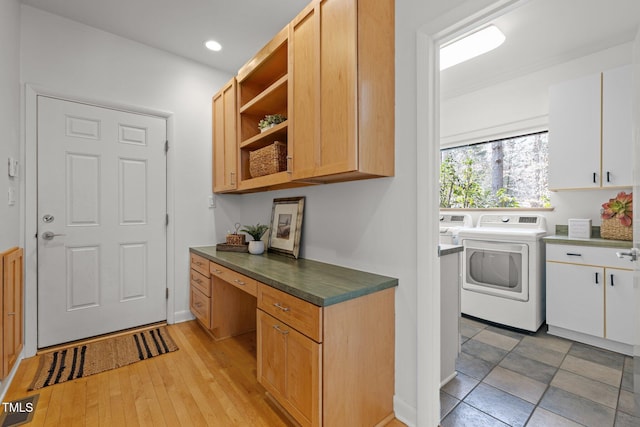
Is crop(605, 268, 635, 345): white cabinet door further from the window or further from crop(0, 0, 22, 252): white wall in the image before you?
crop(0, 0, 22, 252): white wall

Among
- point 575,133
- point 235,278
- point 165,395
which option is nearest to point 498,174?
point 575,133

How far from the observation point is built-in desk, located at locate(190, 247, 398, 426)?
128 centimetres

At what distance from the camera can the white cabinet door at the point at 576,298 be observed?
2.32 metres

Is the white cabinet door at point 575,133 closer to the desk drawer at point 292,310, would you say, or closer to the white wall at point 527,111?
the white wall at point 527,111

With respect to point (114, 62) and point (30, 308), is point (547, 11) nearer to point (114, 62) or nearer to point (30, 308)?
point (114, 62)

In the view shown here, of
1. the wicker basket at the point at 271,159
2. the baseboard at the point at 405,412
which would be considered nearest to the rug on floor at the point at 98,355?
the wicker basket at the point at 271,159

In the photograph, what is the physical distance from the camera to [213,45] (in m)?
2.69

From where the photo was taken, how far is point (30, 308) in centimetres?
222

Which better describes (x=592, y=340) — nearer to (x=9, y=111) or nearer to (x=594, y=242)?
(x=594, y=242)

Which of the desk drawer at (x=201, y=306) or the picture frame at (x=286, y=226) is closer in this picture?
the picture frame at (x=286, y=226)

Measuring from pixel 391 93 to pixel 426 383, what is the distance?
5.17ft

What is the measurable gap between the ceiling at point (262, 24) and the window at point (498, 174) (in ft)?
2.76

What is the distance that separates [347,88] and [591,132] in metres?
2.51

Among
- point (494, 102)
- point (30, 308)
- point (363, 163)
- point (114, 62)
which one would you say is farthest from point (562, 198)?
point (30, 308)
